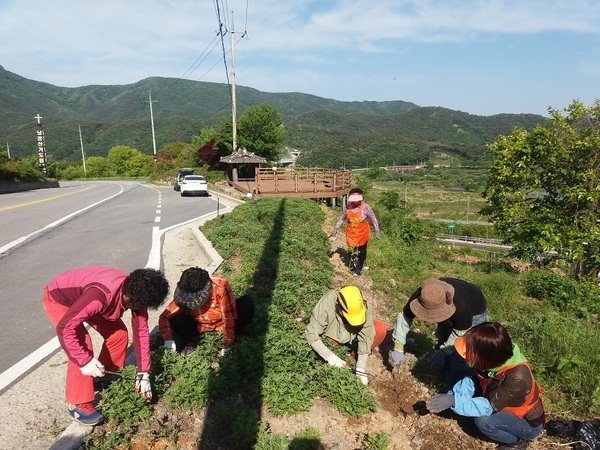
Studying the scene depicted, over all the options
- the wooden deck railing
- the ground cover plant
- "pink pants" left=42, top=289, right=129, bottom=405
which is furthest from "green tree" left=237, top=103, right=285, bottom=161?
"pink pants" left=42, top=289, right=129, bottom=405

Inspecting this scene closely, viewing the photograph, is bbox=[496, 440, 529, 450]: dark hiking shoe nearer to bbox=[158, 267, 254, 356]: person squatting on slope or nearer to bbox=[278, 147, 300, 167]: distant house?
bbox=[158, 267, 254, 356]: person squatting on slope

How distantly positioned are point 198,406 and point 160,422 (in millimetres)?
330

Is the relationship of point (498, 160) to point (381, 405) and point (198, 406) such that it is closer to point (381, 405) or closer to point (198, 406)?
point (381, 405)

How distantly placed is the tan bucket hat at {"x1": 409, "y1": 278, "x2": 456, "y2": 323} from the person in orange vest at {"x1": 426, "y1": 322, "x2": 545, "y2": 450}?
489mm

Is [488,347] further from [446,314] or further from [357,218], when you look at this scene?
[357,218]

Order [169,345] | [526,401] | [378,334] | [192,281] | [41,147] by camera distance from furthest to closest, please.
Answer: [41,147], [378,334], [169,345], [192,281], [526,401]

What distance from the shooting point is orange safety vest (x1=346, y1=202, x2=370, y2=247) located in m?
6.83

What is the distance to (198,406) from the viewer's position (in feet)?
10.9

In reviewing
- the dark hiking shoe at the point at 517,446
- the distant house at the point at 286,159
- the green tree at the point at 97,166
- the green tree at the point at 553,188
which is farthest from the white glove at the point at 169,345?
the green tree at the point at 97,166

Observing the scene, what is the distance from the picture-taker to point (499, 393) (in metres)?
3.01

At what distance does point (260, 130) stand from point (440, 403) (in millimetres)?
32043

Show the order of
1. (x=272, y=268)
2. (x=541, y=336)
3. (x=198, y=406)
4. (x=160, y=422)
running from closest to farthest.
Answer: (x=160, y=422)
(x=198, y=406)
(x=541, y=336)
(x=272, y=268)

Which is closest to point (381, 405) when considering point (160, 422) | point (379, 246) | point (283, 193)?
point (160, 422)

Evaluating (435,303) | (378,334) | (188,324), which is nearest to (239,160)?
(188,324)
